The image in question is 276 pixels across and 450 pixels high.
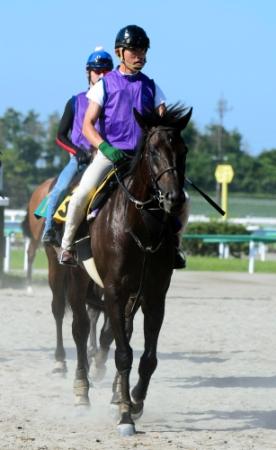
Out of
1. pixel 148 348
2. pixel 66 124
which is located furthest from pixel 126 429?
pixel 66 124

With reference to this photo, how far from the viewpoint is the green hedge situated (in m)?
32.0

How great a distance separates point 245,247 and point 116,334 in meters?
24.9

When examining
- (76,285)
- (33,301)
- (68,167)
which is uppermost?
(68,167)

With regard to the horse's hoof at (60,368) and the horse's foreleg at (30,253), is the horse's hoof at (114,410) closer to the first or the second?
the horse's hoof at (60,368)

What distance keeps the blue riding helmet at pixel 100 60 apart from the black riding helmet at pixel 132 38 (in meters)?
1.82

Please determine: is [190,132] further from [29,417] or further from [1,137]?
[29,417]

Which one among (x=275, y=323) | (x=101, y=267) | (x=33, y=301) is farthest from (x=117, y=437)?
(x=33, y=301)

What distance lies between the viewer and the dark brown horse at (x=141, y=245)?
24.1 ft

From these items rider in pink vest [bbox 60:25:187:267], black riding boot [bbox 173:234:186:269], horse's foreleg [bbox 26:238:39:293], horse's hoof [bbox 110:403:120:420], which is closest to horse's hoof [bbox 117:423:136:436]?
horse's hoof [bbox 110:403:120:420]

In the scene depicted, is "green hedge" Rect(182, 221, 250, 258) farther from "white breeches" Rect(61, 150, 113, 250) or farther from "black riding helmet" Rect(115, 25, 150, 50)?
"black riding helmet" Rect(115, 25, 150, 50)

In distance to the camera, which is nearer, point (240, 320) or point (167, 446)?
point (167, 446)

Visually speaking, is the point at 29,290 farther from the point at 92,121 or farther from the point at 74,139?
the point at 92,121

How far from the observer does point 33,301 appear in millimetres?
17141

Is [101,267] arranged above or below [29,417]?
above
